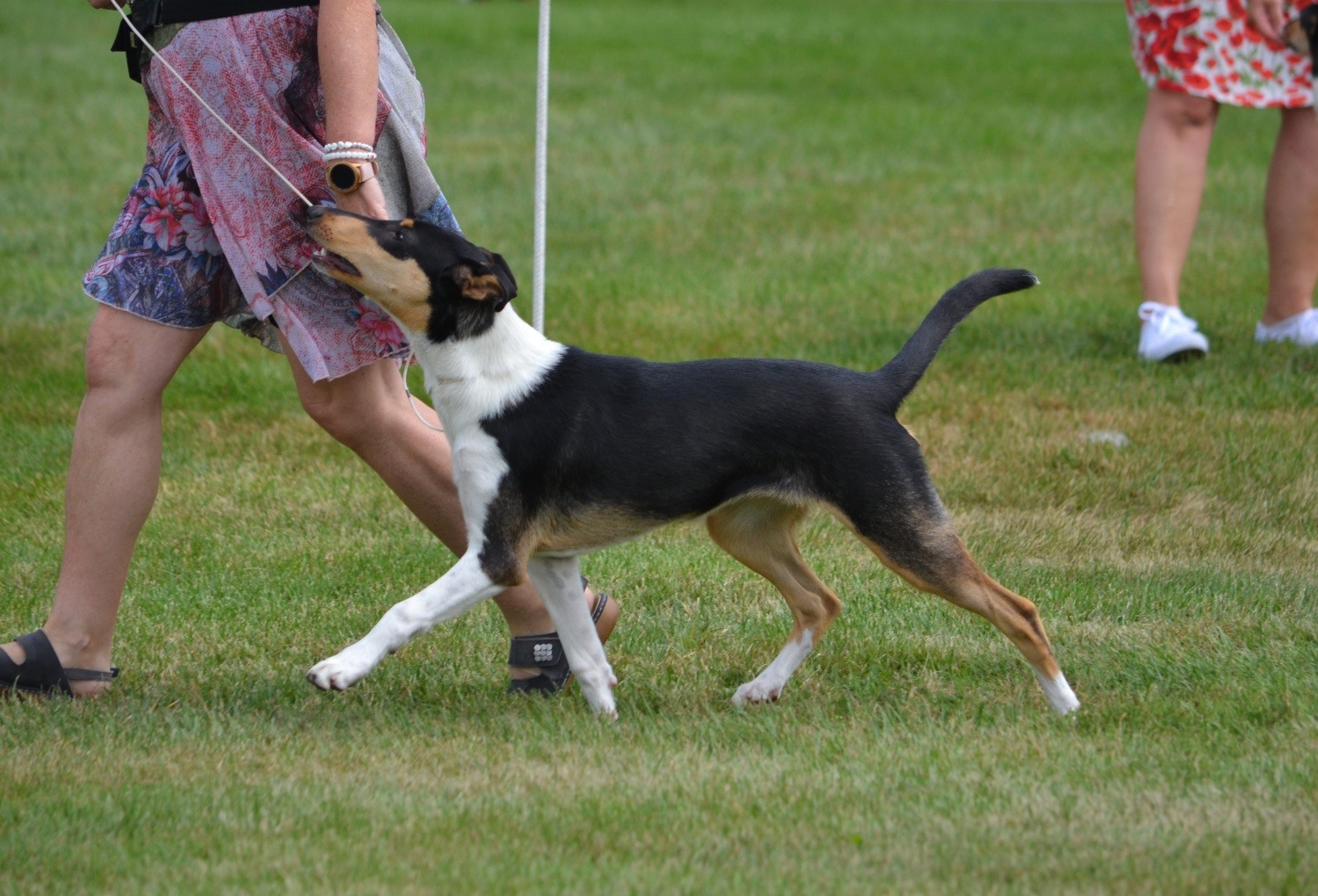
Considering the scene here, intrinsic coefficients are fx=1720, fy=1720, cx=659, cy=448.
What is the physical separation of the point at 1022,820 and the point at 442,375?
1.64 m

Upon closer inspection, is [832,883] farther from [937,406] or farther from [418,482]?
[937,406]

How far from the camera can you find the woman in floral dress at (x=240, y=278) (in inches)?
159

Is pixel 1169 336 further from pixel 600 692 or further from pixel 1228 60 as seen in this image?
pixel 600 692

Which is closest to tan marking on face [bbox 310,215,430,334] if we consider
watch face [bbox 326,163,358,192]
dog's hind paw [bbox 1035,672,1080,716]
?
watch face [bbox 326,163,358,192]

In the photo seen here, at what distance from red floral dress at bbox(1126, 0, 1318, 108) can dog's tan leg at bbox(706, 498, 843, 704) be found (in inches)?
156

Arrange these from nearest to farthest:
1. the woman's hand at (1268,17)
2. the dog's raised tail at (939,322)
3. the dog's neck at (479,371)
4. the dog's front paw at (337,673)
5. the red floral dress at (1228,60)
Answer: the dog's front paw at (337,673) → the dog's neck at (479,371) → the dog's raised tail at (939,322) → the woman's hand at (1268,17) → the red floral dress at (1228,60)

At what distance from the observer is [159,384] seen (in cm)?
427

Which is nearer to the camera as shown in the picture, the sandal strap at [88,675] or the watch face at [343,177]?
the watch face at [343,177]

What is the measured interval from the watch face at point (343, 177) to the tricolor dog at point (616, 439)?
0.35 feet

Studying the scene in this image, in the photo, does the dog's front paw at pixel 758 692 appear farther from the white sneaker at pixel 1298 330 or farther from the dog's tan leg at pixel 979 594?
the white sneaker at pixel 1298 330

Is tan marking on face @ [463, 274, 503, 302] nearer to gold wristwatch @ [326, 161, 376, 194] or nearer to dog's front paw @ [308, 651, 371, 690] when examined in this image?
gold wristwatch @ [326, 161, 376, 194]

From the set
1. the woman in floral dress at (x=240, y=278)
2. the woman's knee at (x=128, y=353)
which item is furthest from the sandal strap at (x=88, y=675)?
the woman's knee at (x=128, y=353)

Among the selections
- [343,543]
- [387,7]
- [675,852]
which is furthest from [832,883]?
[387,7]

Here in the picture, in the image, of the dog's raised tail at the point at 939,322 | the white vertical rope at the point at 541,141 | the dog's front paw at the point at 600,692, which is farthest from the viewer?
the white vertical rope at the point at 541,141
